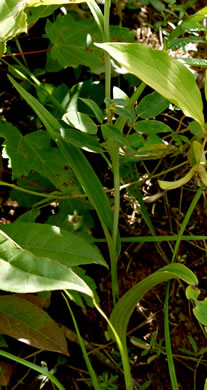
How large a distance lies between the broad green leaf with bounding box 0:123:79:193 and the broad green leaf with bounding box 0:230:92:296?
27 cm

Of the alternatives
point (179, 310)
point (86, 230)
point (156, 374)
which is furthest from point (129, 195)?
point (156, 374)

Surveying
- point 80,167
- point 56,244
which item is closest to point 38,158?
point 80,167

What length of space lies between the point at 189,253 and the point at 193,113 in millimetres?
531

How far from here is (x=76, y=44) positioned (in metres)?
1.15

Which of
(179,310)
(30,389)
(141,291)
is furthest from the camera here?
(179,310)

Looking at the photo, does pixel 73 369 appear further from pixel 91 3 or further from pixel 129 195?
pixel 91 3

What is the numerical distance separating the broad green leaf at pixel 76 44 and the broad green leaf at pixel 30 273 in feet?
1.81

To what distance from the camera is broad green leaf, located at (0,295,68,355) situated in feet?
3.01

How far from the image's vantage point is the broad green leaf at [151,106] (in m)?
0.91

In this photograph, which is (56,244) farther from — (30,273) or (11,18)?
(11,18)

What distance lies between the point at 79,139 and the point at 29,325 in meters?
0.39

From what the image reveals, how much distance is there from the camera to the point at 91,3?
90cm

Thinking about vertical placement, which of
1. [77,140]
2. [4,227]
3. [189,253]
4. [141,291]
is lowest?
[189,253]

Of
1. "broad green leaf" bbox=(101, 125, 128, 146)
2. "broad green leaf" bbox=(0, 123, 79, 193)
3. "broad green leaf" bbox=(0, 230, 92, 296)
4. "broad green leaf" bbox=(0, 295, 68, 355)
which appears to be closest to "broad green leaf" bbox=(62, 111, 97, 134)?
"broad green leaf" bbox=(101, 125, 128, 146)
